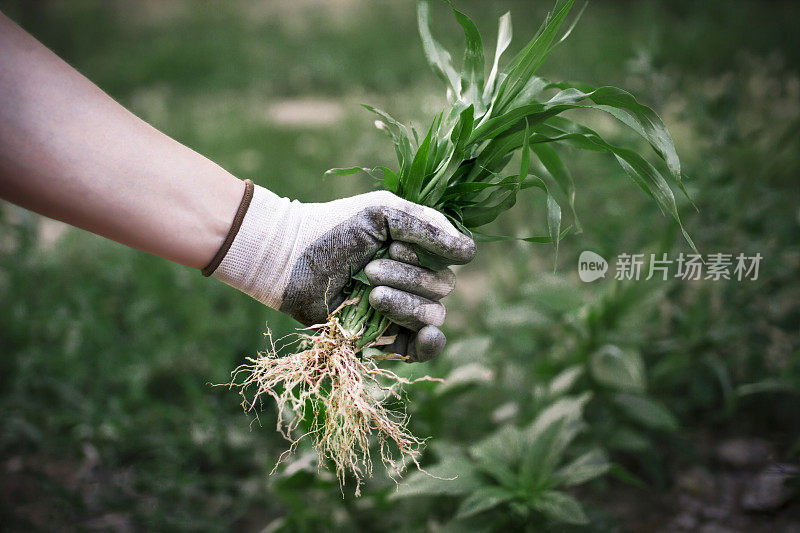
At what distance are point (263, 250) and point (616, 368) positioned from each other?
1068 mm

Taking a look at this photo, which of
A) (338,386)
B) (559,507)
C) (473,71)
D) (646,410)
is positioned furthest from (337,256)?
(646,410)

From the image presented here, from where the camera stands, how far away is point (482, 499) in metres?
1.36

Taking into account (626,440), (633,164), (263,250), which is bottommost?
(626,440)

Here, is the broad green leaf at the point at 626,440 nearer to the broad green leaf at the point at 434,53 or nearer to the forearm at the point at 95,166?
the broad green leaf at the point at 434,53

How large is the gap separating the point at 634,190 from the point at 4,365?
2.90 meters

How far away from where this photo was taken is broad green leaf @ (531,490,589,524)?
1.31 m

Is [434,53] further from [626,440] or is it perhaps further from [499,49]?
[626,440]

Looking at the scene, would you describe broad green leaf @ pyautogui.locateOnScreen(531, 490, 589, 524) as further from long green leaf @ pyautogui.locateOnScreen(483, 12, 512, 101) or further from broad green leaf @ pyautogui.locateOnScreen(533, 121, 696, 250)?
long green leaf @ pyautogui.locateOnScreen(483, 12, 512, 101)

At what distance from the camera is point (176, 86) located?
A: 19.2 feet

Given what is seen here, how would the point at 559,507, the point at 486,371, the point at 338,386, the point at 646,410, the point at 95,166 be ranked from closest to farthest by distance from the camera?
1. the point at 95,166
2. the point at 338,386
3. the point at 559,507
4. the point at 486,371
5. the point at 646,410

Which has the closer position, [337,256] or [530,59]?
[530,59]

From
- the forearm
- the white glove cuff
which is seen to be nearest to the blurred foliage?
the white glove cuff

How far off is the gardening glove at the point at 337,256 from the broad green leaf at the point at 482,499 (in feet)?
1.21

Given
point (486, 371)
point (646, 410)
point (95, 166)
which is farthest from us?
point (646, 410)
